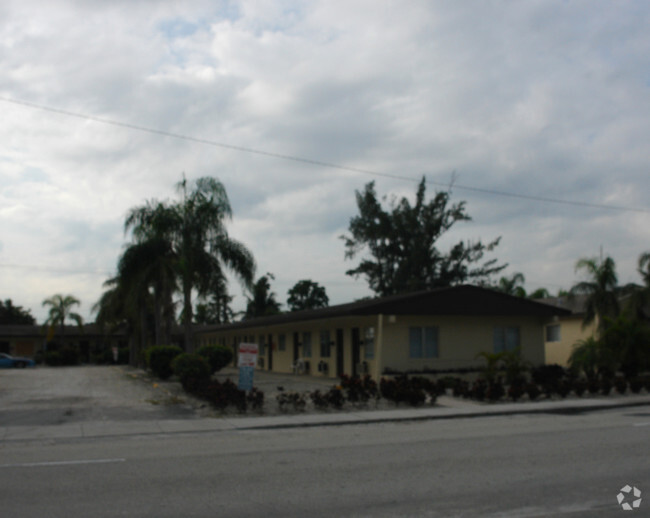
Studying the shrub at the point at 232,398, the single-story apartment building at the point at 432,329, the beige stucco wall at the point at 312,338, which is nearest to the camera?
the shrub at the point at 232,398

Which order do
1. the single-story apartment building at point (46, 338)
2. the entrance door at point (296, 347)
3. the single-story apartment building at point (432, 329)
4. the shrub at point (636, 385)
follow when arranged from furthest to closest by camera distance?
the single-story apartment building at point (46, 338), the entrance door at point (296, 347), the single-story apartment building at point (432, 329), the shrub at point (636, 385)

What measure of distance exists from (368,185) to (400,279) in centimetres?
862

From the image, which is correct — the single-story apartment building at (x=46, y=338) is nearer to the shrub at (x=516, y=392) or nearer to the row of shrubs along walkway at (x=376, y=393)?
the row of shrubs along walkway at (x=376, y=393)

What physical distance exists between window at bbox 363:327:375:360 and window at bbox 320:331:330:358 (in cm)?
413

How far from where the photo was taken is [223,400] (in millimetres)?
16391

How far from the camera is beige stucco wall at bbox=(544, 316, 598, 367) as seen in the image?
36.7 meters

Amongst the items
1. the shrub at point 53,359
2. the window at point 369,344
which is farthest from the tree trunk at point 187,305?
the shrub at point 53,359

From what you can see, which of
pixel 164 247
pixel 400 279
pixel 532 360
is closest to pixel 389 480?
pixel 532 360

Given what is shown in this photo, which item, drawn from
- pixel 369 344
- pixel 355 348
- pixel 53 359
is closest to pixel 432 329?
pixel 369 344

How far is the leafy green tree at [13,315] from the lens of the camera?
8456 centimetres

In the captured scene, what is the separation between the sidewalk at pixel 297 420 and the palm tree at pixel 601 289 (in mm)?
14399

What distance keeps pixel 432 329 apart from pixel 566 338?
16.0 meters

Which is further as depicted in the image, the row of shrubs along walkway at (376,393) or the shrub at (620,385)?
the shrub at (620,385)

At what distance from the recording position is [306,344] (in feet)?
107
